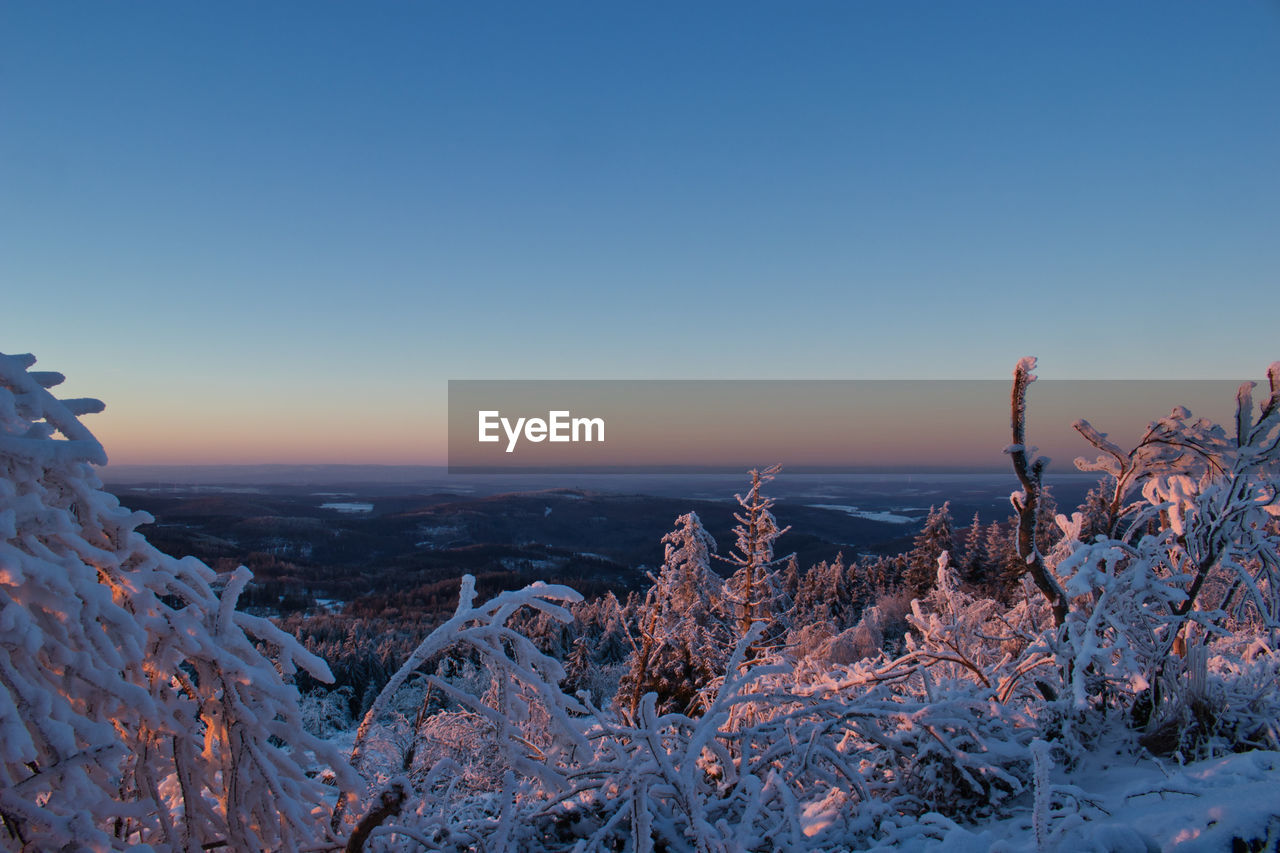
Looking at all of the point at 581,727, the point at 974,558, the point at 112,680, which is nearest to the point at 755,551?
the point at 581,727

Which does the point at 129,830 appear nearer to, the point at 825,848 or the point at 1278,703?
the point at 825,848

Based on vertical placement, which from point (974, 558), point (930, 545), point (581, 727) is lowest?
point (974, 558)

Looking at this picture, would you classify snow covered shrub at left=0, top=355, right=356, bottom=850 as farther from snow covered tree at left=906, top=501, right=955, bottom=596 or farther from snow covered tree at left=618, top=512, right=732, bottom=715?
snow covered tree at left=906, top=501, right=955, bottom=596

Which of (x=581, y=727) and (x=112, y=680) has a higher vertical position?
(x=112, y=680)

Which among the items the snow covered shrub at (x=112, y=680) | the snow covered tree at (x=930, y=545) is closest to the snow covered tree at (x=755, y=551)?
the snow covered shrub at (x=112, y=680)

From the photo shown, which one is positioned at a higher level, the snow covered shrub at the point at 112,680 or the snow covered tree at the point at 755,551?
the snow covered shrub at the point at 112,680

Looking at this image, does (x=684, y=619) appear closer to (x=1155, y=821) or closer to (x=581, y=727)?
(x=581, y=727)

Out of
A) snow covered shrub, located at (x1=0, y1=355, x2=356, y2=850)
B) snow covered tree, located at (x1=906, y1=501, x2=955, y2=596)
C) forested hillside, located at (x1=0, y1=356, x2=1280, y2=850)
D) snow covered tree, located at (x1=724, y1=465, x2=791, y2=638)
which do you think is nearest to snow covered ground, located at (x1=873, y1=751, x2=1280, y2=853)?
forested hillside, located at (x1=0, y1=356, x2=1280, y2=850)

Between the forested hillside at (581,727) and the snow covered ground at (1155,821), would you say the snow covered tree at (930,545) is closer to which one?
the forested hillside at (581,727)
